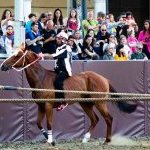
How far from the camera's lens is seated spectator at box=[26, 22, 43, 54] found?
18.6m

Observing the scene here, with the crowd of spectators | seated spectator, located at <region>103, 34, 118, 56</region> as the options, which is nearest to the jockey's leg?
→ the crowd of spectators

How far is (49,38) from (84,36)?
1.59 meters

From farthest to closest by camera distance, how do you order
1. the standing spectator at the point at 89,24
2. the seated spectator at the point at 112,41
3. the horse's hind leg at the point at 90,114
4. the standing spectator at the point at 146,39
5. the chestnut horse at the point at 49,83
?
the standing spectator at the point at 146,39 < the standing spectator at the point at 89,24 < the seated spectator at the point at 112,41 < the horse's hind leg at the point at 90,114 < the chestnut horse at the point at 49,83

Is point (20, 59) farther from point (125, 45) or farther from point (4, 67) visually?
point (125, 45)

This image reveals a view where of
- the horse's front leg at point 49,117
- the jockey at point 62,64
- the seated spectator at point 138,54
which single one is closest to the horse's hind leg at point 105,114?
the jockey at point 62,64

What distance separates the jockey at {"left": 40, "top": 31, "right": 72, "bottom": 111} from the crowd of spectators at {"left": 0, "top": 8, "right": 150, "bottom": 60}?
2.65 ft

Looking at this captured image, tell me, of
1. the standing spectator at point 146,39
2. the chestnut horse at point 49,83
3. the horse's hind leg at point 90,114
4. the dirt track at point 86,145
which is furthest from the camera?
the standing spectator at point 146,39

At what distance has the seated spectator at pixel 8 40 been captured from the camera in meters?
18.6

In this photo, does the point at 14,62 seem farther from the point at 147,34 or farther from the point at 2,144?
the point at 147,34

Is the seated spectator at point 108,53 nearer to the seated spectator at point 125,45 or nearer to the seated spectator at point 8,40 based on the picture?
the seated spectator at point 125,45

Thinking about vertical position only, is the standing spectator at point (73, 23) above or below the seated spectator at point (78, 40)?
above

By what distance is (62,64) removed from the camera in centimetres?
1739

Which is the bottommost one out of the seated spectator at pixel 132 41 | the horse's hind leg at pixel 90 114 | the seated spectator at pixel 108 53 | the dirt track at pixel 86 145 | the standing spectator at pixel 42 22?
the dirt track at pixel 86 145

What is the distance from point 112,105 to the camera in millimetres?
18844
